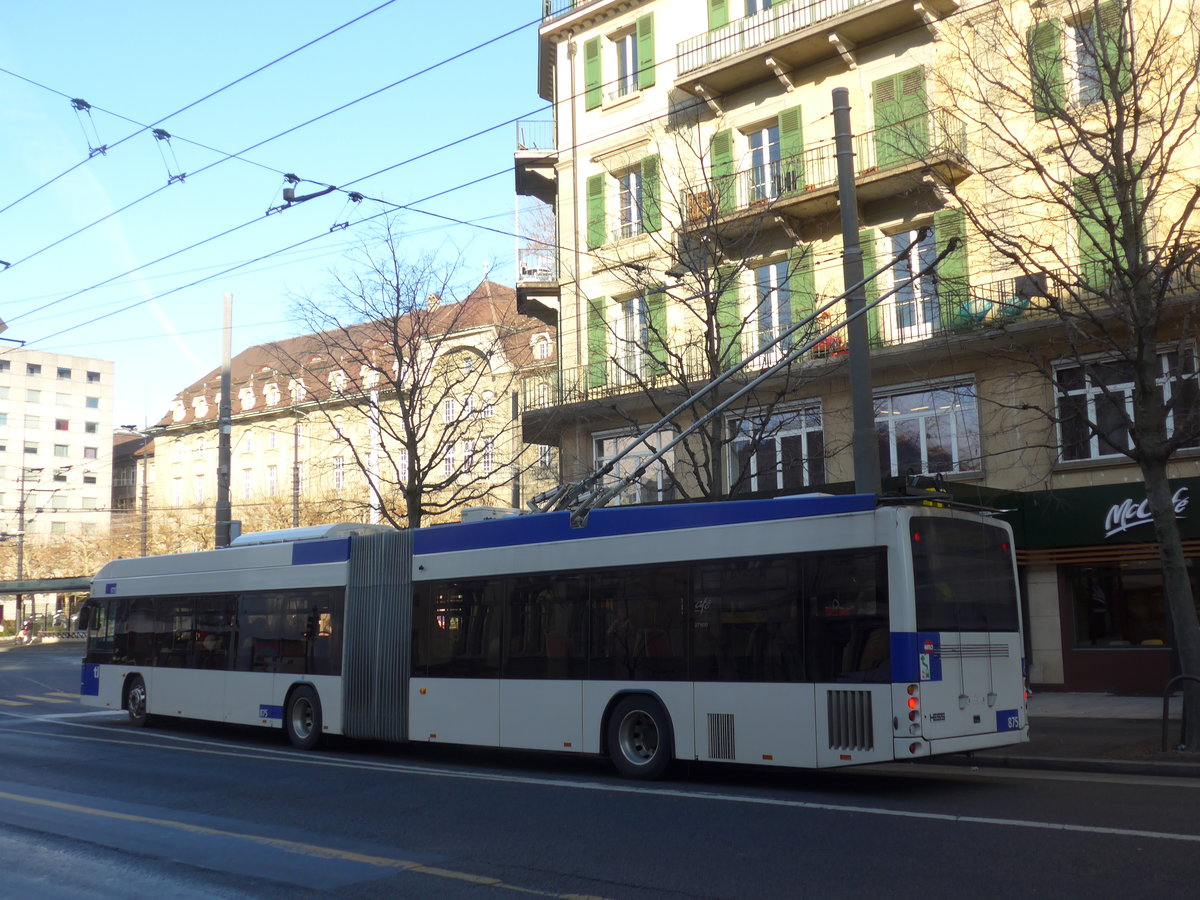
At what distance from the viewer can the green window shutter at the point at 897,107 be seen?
75.5ft

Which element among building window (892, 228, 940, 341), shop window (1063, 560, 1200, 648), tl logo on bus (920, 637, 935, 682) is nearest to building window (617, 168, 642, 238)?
building window (892, 228, 940, 341)

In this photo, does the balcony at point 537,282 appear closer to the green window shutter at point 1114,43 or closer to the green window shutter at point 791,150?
the green window shutter at point 791,150

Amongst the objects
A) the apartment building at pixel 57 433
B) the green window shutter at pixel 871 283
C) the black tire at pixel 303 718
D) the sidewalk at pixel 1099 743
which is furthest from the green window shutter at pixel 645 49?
the apartment building at pixel 57 433

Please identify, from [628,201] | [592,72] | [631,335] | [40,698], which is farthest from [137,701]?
[592,72]

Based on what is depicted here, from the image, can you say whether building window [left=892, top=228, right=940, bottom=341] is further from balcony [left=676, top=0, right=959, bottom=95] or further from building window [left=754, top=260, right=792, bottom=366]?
balcony [left=676, top=0, right=959, bottom=95]

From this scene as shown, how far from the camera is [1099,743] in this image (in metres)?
14.0

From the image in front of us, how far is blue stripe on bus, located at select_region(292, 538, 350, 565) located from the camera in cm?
1712

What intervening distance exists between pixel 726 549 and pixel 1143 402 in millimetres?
5486

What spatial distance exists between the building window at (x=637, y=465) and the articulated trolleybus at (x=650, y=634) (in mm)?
10183

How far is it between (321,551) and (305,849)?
873 centimetres

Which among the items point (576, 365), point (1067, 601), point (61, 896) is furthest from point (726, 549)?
point (576, 365)

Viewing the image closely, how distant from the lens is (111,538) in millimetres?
71500

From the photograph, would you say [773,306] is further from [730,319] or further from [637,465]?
[637,465]

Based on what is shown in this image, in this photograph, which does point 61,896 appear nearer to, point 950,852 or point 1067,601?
point 950,852
